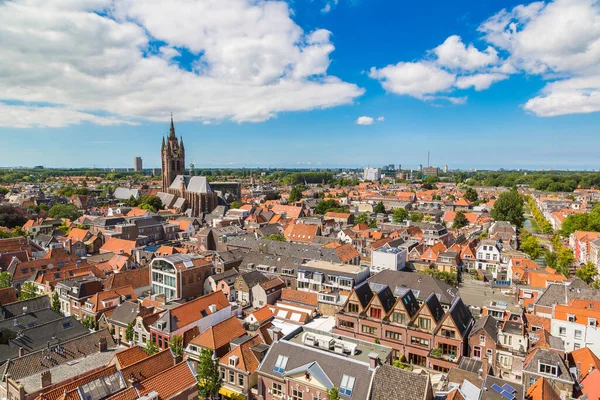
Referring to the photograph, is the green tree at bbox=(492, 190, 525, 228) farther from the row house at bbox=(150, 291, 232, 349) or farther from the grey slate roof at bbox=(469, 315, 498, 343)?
the row house at bbox=(150, 291, 232, 349)

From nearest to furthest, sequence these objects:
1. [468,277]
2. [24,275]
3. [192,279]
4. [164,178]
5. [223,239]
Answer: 1. [192,279]
2. [24,275]
3. [468,277]
4. [223,239]
5. [164,178]

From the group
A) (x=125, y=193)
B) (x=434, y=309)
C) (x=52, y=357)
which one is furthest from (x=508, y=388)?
(x=125, y=193)

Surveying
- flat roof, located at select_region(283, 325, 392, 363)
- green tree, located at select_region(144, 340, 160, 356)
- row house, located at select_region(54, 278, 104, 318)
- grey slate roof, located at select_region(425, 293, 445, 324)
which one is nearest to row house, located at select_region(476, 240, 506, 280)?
grey slate roof, located at select_region(425, 293, 445, 324)

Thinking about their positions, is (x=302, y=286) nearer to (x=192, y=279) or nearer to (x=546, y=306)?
(x=192, y=279)

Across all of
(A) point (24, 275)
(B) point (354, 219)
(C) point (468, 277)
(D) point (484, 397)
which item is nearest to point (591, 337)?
(D) point (484, 397)

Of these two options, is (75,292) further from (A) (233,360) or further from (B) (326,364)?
(B) (326,364)
